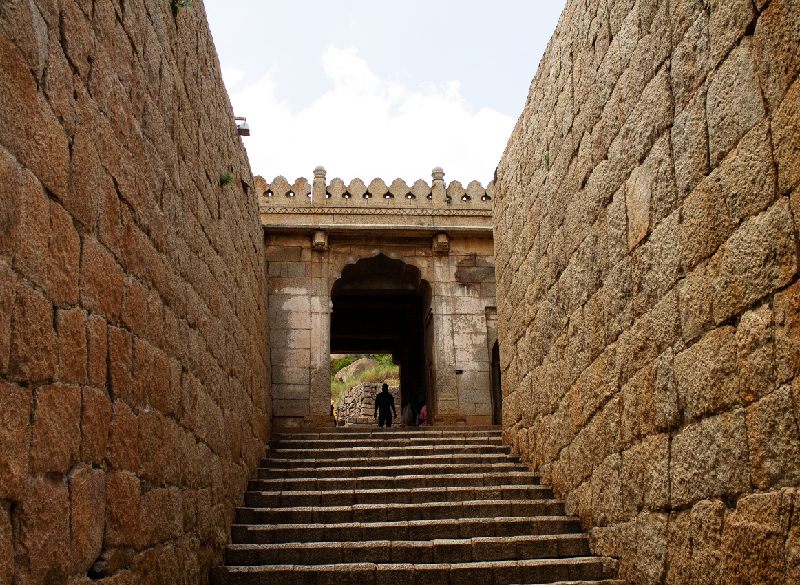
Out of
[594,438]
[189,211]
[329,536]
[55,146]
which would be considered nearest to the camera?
[55,146]

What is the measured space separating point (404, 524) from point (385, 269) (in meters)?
7.51

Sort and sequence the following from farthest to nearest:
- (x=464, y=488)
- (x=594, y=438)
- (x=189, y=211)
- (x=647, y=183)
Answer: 1. (x=464, y=488)
2. (x=594, y=438)
3. (x=189, y=211)
4. (x=647, y=183)

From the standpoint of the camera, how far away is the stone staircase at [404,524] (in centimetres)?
505

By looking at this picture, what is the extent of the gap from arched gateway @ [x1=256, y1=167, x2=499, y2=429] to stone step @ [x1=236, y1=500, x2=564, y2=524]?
16.8 feet

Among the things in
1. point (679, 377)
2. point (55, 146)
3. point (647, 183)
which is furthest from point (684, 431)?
point (55, 146)

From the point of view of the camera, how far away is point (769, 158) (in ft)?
10.1

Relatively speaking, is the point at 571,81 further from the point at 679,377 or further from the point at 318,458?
the point at 318,458

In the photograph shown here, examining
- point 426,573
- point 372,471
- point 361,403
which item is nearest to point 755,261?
point 426,573

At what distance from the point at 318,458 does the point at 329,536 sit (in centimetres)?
234

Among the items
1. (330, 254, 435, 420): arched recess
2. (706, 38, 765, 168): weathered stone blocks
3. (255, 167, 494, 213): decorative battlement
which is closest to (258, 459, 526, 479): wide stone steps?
(706, 38, 765, 168): weathered stone blocks

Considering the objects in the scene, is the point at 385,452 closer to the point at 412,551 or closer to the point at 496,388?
the point at 412,551

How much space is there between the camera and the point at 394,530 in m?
5.70

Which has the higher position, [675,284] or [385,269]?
[385,269]

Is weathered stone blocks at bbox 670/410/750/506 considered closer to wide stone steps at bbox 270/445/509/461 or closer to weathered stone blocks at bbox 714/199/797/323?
weathered stone blocks at bbox 714/199/797/323
